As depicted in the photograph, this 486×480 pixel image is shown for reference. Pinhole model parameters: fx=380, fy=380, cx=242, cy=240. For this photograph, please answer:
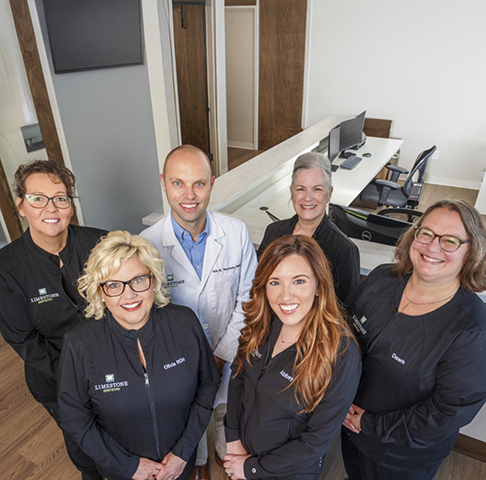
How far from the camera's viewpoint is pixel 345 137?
4801mm

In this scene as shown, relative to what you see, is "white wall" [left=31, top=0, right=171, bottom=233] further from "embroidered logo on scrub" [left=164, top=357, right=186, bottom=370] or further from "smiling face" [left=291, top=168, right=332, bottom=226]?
"embroidered logo on scrub" [left=164, top=357, right=186, bottom=370]

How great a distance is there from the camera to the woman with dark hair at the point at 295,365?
119 cm

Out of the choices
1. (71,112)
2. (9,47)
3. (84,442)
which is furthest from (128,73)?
(84,442)

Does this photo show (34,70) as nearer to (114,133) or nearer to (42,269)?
(114,133)

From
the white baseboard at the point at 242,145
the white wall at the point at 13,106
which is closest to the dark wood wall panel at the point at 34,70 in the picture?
the white wall at the point at 13,106

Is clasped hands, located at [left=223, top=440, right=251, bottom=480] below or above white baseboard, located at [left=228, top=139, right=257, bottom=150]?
above

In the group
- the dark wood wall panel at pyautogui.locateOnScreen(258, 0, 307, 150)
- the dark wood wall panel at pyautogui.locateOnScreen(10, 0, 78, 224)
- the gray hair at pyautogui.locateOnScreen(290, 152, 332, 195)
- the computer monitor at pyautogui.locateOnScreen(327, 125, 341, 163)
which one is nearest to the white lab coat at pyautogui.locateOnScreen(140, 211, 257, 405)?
the gray hair at pyautogui.locateOnScreen(290, 152, 332, 195)

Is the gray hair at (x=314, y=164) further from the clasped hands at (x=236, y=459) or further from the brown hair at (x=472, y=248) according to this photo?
the clasped hands at (x=236, y=459)

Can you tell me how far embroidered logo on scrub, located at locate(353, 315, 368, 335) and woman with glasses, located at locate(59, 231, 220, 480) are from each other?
0.58 m

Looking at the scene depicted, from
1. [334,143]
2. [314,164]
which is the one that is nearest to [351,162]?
[334,143]

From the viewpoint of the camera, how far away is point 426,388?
1249 mm

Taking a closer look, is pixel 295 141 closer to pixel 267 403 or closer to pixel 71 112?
pixel 71 112

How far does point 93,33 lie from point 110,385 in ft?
6.02

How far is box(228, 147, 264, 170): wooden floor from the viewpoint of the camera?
23.0 feet
